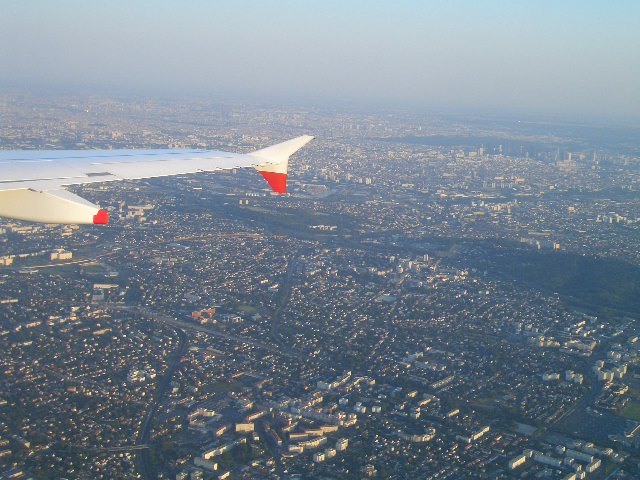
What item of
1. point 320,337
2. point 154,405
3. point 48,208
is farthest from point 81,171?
point 320,337

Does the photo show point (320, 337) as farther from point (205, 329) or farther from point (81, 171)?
point (81, 171)

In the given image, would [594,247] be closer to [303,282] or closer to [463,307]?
[463,307]

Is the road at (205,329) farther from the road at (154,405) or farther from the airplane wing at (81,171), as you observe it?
the airplane wing at (81,171)

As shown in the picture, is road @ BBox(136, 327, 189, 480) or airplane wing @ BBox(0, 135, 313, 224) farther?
road @ BBox(136, 327, 189, 480)

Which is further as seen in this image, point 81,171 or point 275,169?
point 275,169

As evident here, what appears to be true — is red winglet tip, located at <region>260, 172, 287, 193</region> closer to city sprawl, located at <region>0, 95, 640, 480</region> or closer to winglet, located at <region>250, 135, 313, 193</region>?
winglet, located at <region>250, 135, 313, 193</region>

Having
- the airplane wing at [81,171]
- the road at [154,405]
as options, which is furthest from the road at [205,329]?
the airplane wing at [81,171]

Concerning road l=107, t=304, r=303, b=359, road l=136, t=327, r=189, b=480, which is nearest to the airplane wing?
road l=136, t=327, r=189, b=480

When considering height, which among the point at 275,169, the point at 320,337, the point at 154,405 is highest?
the point at 275,169

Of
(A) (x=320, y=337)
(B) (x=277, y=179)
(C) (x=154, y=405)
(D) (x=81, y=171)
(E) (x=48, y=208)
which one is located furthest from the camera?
(A) (x=320, y=337)
